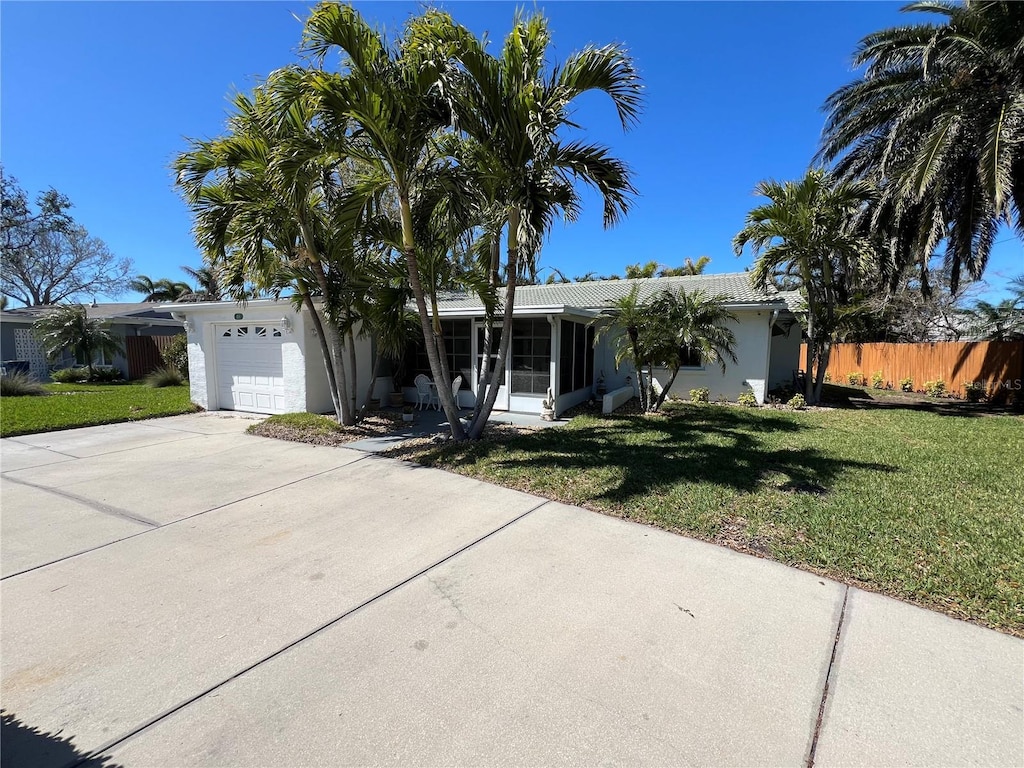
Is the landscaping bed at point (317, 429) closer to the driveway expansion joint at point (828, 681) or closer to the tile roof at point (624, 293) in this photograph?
the tile roof at point (624, 293)

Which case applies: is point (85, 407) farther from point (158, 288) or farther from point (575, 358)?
point (158, 288)

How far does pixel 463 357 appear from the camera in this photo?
12016mm

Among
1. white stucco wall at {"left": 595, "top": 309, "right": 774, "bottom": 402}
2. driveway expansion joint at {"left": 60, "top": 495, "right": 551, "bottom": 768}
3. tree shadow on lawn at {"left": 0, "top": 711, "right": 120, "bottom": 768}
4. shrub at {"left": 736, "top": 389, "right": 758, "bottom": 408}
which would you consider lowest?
tree shadow on lawn at {"left": 0, "top": 711, "right": 120, "bottom": 768}

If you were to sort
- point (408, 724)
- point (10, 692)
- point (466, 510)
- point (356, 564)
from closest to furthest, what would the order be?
point (408, 724) → point (10, 692) → point (356, 564) → point (466, 510)

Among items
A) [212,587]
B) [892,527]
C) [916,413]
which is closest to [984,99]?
[916,413]

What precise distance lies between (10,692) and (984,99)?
18.0m

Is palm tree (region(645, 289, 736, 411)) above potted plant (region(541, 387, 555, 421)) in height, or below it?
above

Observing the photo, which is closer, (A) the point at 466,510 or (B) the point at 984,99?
(A) the point at 466,510

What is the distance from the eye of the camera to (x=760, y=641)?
291 centimetres

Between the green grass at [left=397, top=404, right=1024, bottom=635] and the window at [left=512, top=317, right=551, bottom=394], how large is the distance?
6.89 ft

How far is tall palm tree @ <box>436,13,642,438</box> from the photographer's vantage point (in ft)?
20.5

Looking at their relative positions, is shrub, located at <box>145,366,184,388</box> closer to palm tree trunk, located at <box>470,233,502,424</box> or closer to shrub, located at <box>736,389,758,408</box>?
palm tree trunk, located at <box>470,233,502,424</box>

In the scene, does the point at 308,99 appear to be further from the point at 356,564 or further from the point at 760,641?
the point at 760,641

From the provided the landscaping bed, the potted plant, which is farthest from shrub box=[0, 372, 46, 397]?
the potted plant
